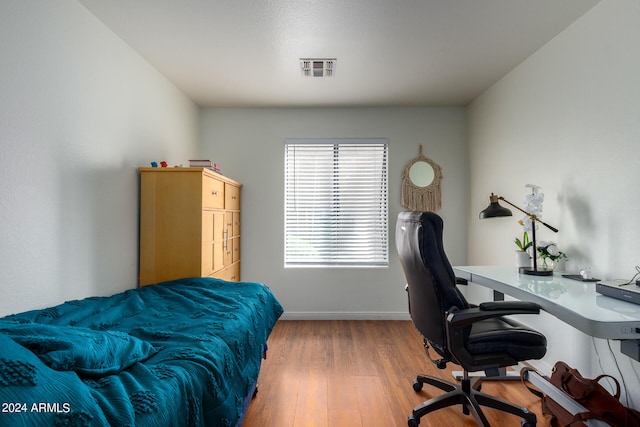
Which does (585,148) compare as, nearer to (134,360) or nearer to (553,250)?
(553,250)

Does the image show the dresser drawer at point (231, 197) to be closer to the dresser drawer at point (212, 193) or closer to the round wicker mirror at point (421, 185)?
the dresser drawer at point (212, 193)

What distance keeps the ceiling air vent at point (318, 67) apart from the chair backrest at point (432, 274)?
65.8 inches

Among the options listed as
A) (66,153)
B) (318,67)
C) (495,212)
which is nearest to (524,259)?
(495,212)

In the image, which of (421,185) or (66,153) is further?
(421,185)

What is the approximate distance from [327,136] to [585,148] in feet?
8.24

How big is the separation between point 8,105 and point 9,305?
97cm

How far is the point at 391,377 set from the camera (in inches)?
99.9

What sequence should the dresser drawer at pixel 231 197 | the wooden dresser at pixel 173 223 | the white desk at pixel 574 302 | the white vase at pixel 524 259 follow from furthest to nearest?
the dresser drawer at pixel 231 197
the wooden dresser at pixel 173 223
the white vase at pixel 524 259
the white desk at pixel 574 302

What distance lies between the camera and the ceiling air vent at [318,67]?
282 cm

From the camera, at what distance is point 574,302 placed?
5.03 feet

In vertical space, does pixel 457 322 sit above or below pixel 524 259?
below

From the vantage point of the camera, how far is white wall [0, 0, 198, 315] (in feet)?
5.41

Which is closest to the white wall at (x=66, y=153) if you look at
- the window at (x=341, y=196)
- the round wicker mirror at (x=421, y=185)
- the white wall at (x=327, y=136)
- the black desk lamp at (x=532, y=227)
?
the white wall at (x=327, y=136)

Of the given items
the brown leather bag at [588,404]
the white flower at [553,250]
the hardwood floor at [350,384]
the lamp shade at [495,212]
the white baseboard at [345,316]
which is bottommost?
the hardwood floor at [350,384]
